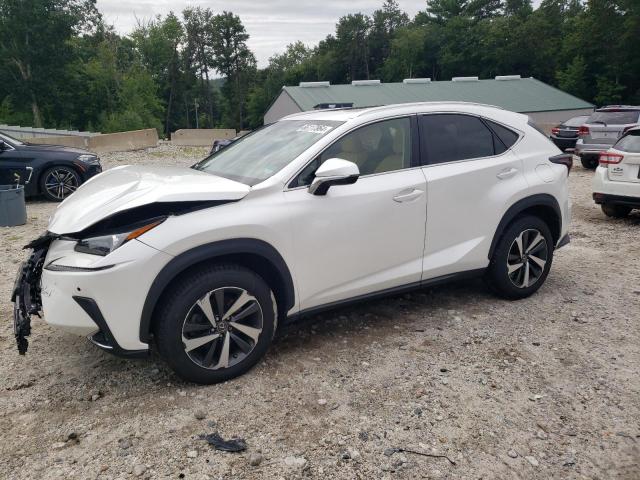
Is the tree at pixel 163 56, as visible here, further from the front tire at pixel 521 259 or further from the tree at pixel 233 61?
the front tire at pixel 521 259

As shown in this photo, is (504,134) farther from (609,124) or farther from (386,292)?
(609,124)

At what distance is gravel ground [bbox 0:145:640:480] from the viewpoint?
8.80 feet

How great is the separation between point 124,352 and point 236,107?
82946mm

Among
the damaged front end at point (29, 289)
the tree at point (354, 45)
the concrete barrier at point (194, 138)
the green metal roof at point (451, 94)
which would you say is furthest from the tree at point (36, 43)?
the damaged front end at point (29, 289)

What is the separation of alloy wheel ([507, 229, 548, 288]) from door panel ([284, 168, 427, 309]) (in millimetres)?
1076

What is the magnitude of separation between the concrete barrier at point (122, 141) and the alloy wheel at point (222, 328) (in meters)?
18.4

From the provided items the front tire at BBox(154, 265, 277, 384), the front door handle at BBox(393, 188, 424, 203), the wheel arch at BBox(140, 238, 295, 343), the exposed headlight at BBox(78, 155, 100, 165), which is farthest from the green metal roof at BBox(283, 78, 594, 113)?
the front tire at BBox(154, 265, 277, 384)

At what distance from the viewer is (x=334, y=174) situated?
11.0 feet

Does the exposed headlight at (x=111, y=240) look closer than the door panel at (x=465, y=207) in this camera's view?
Yes

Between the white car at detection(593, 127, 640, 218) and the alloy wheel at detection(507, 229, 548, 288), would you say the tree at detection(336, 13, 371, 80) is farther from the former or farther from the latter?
the alloy wheel at detection(507, 229, 548, 288)

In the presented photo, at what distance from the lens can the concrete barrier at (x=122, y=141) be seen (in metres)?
19.7

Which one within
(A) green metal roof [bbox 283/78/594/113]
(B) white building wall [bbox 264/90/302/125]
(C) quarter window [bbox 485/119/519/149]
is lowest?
(C) quarter window [bbox 485/119/519/149]

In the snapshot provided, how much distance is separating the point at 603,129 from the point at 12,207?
14.0 meters

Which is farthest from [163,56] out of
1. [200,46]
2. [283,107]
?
[283,107]
